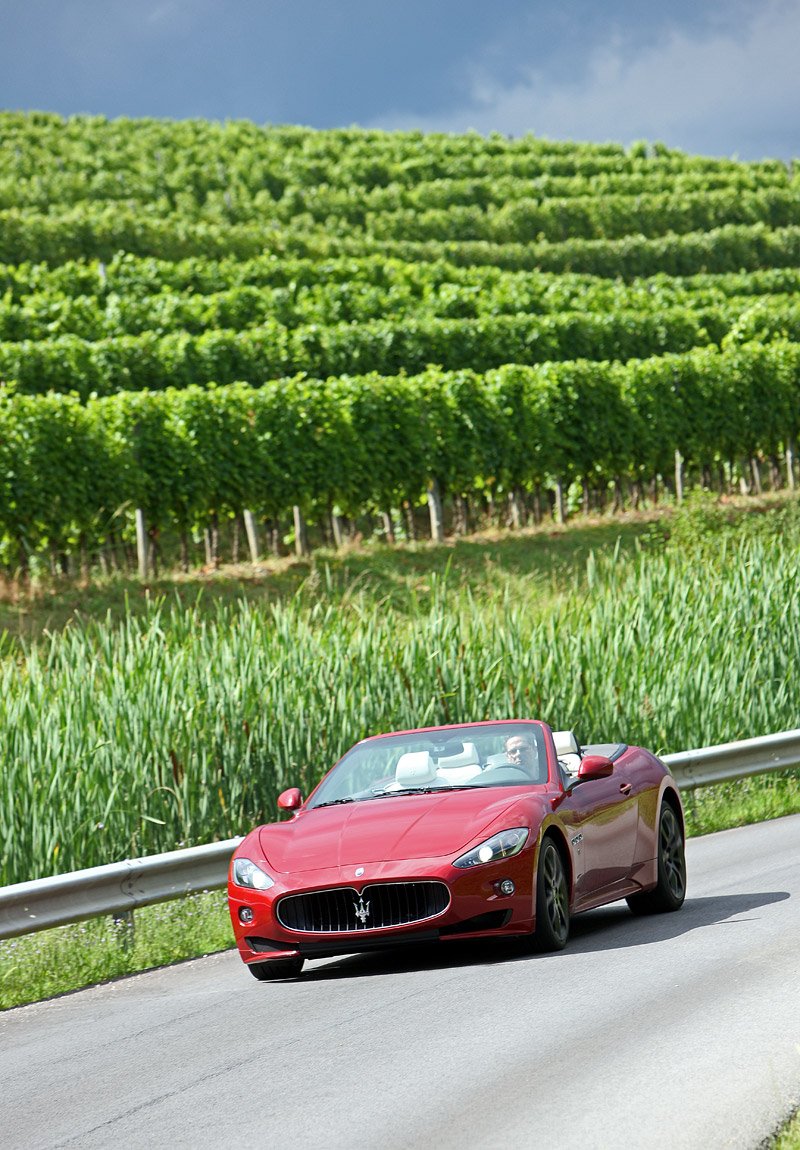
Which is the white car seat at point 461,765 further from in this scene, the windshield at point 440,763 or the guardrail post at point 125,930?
the guardrail post at point 125,930

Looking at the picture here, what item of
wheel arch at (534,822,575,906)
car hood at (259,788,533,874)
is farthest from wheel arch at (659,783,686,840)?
car hood at (259,788,533,874)

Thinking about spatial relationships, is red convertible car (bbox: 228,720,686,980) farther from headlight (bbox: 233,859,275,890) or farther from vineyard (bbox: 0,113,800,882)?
vineyard (bbox: 0,113,800,882)

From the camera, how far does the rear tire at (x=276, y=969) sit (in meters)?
8.39

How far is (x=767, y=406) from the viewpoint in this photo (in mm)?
49719

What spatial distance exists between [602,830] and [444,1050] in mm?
2968

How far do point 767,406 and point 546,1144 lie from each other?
153ft

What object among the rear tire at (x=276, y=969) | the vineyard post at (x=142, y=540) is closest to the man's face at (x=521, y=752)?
the rear tire at (x=276, y=969)

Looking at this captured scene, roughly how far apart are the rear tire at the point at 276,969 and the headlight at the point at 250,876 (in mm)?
474

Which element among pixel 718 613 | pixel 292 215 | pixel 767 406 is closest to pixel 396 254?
pixel 292 215

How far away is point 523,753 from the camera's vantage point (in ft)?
29.9

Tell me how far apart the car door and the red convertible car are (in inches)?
0.4

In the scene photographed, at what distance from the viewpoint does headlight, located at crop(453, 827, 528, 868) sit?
25.4 feet

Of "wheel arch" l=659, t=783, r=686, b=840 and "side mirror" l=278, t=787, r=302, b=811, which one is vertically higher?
"side mirror" l=278, t=787, r=302, b=811

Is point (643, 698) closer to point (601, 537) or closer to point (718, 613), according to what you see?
point (718, 613)
